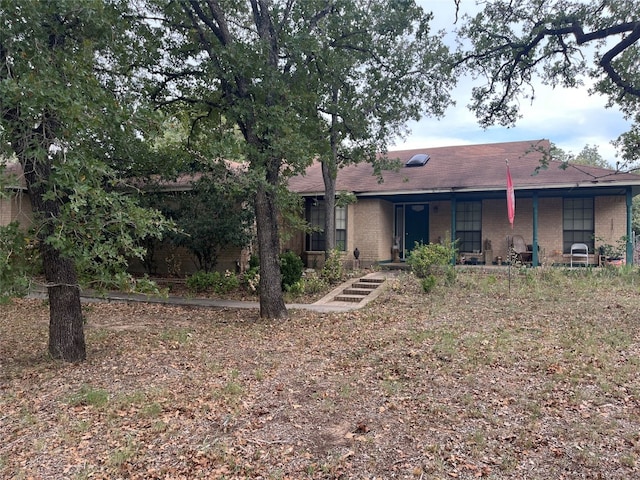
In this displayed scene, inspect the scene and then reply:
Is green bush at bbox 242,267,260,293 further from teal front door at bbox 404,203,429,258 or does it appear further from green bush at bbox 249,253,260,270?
teal front door at bbox 404,203,429,258

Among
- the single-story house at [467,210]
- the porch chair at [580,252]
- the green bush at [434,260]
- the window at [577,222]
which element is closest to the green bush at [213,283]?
the single-story house at [467,210]

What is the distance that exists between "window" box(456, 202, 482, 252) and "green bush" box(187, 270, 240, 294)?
8710mm

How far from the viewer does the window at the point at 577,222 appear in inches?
623

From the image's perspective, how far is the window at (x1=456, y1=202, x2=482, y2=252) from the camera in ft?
57.0

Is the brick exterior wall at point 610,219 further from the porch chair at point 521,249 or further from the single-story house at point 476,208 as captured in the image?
the porch chair at point 521,249

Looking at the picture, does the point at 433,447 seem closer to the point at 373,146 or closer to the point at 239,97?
the point at 239,97

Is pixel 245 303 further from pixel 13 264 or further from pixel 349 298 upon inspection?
pixel 13 264

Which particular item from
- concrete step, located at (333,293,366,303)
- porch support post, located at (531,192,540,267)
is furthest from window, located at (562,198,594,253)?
concrete step, located at (333,293,366,303)

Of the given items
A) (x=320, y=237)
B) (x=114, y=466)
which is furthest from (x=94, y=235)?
(x=320, y=237)

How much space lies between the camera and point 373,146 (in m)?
11.3

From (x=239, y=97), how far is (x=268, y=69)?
0.87m

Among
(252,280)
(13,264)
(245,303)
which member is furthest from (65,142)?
(252,280)

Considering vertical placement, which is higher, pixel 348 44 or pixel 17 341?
pixel 348 44

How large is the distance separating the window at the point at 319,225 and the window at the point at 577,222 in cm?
756
